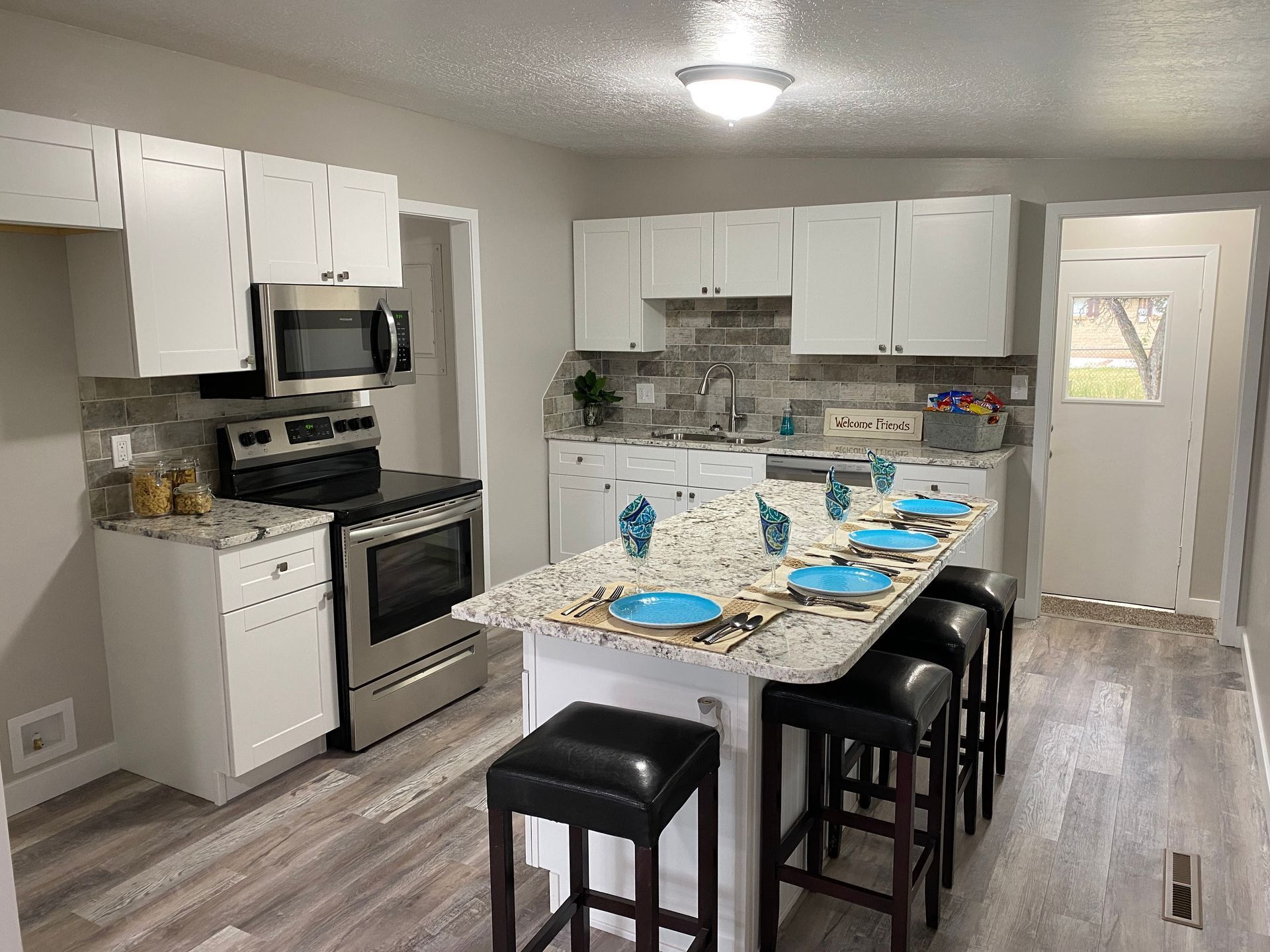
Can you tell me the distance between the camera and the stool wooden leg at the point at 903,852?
6.94 feet

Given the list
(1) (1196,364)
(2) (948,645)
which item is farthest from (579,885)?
(1) (1196,364)

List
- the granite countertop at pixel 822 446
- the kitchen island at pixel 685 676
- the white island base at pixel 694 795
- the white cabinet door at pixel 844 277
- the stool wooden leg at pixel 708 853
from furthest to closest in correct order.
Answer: the white cabinet door at pixel 844 277, the granite countertop at pixel 822 446, the white island base at pixel 694 795, the stool wooden leg at pixel 708 853, the kitchen island at pixel 685 676

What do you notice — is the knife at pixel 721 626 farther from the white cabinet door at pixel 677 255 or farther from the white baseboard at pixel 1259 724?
the white cabinet door at pixel 677 255

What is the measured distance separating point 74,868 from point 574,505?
3092 mm

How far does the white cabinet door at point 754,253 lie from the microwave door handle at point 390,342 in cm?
200

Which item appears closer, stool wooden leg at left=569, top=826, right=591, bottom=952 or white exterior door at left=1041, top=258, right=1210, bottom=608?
stool wooden leg at left=569, top=826, right=591, bottom=952

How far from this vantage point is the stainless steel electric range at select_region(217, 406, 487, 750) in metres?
3.43

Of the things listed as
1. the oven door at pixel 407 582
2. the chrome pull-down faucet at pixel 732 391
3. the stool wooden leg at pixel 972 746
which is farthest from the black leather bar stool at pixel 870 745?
the chrome pull-down faucet at pixel 732 391

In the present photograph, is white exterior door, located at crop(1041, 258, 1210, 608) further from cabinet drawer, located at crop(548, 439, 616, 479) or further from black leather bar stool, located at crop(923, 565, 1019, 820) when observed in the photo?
black leather bar stool, located at crop(923, 565, 1019, 820)

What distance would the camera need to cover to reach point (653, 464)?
5.14 meters

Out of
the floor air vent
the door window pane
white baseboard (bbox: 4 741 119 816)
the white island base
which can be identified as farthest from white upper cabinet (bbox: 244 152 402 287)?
the door window pane

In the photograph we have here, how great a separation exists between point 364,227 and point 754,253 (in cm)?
216

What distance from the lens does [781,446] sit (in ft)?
16.1

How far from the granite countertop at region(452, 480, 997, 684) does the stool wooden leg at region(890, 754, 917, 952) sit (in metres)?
0.34
